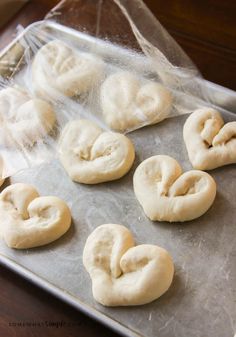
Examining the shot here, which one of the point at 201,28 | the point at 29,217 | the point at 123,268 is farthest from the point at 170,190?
the point at 201,28

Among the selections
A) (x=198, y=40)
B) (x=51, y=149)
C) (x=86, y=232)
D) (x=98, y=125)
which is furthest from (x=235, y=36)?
(x=86, y=232)

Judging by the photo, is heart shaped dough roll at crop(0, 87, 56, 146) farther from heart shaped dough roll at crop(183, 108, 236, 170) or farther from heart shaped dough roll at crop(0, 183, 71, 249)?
heart shaped dough roll at crop(183, 108, 236, 170)

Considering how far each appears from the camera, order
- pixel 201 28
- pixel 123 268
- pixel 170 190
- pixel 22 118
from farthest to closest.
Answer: pixel 201 28 < pixel 22 118 < pixel 170 190 < pixel 123 268

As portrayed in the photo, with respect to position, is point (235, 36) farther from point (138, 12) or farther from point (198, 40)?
point (138, 12)

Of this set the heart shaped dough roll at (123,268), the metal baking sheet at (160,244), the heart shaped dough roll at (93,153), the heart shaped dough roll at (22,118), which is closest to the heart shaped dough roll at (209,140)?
the metal baking sheet at (160,244)

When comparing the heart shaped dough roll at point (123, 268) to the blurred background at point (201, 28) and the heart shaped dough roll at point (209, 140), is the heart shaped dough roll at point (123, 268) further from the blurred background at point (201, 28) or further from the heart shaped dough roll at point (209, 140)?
the blurred background at point (201, 28)

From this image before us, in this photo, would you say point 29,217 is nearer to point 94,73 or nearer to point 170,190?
point 170,190
